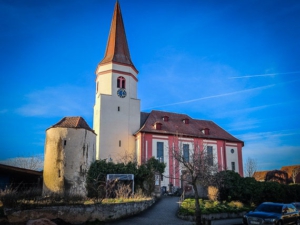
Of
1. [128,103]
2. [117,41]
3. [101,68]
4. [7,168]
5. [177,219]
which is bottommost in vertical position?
[177,219]

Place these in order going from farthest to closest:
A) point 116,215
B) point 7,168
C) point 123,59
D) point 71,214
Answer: point 123,59
point 7,168
point 116,215
point 71,214

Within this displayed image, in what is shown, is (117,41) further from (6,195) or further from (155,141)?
(6,195)

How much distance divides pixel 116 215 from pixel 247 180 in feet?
46.2

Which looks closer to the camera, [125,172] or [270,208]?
[270,208]

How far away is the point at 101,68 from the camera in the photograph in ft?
132

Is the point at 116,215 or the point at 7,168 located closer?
the point at 116,215

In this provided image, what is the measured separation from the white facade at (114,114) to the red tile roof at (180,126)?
6.96 feet

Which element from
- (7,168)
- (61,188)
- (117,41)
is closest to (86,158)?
(61,188)

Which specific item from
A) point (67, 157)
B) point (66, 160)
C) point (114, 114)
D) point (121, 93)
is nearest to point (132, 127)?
point (114, 114)

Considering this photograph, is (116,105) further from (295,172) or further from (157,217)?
(295,172)

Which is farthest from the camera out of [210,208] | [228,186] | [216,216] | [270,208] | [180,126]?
[180,126]

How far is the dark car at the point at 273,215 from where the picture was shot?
15.2 meters

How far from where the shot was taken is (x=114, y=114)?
125 feet

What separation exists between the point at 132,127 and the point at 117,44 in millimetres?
12710
